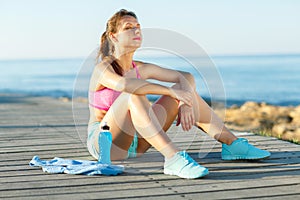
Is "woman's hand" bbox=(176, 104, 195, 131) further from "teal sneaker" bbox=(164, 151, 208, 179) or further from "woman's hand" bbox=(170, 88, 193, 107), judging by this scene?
"teal sneaker" bbox=(164, 151, 208, 179)

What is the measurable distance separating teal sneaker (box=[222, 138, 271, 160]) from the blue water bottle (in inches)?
30.5

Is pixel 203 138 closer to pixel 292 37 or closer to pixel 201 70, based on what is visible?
pixel 201 70

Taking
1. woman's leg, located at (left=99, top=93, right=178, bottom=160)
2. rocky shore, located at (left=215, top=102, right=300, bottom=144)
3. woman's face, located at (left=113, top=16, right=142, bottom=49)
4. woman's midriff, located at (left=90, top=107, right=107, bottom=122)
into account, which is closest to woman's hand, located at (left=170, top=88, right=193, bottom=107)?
woman's leg, located at (left=99, top=93, right=178, bottom=160)

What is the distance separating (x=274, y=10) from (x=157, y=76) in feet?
126

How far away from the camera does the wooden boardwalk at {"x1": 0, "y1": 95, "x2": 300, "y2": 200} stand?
9.53 ft

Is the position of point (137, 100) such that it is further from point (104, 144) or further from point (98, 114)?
point (98, 114)

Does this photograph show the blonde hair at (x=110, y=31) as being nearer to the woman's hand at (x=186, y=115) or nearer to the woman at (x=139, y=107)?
the woman at (x=139, y=107)

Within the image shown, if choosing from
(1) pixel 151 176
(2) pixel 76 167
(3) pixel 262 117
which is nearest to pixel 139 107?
(1) pixel 151 176

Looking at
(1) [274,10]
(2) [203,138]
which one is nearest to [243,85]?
(1) [274,10]

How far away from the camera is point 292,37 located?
4147 centimetres

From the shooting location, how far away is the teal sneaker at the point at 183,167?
3.19m

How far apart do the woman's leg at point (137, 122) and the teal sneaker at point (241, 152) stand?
0.52m

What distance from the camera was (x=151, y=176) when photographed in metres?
3.31

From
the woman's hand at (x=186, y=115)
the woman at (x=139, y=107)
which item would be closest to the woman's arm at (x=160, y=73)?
the woman at (x=139, y=107)
